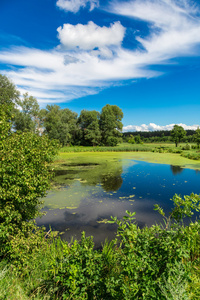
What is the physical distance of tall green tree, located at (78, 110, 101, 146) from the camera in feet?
150

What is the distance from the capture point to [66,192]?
10.4 metres

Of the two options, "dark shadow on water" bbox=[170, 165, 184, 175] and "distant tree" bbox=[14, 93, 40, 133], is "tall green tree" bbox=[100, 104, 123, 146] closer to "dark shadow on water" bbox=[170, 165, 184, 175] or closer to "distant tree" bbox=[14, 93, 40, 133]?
"distant tree" bbox=[14, 93, 40, 133]

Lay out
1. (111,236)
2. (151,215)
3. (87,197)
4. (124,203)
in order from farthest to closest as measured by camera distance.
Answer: (87,197) < (124,203) < (151,215) < (111,236)

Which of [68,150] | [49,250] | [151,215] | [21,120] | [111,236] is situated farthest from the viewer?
[68,150]

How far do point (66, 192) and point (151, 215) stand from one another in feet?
16.9

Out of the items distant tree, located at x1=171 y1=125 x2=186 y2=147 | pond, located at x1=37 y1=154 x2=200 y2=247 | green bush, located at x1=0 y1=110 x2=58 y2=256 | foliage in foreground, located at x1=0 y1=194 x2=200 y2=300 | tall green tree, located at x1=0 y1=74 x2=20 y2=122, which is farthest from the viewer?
distant tree, located at x1=171 y1=125 x2=186 y2=147

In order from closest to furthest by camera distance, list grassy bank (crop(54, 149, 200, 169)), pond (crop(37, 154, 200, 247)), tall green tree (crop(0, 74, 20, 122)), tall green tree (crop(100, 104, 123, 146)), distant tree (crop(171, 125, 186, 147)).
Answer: pond (crop(37, 154, 200, 247)) → grassy bank (crop(54, 149, 200, 169)) → tall green tree (crop(0, 74, 20, 122)) → tall green tree (crop(100, 104, 123, 146)) → distant tree (crop(171, 125, 186, 147))

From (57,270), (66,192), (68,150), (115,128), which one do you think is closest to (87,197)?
(66,192)

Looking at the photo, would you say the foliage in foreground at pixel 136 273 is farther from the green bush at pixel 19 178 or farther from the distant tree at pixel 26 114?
the distant tree at pixel 26 114

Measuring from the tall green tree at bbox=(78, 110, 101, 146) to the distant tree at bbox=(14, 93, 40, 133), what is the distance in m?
13.9

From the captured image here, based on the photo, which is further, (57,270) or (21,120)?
(21,120)

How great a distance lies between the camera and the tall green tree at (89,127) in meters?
45.8

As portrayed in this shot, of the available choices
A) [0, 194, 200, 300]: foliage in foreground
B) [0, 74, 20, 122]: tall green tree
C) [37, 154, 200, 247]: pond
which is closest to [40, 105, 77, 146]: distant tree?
[0, 74, 20, 122]: tall green tree

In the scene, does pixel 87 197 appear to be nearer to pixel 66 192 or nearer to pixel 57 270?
pixel 66 192
